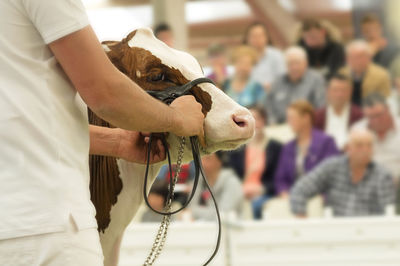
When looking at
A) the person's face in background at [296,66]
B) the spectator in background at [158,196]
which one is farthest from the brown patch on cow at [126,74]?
the person's face in background at [296,66]

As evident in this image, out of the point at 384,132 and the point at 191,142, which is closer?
the point at 191,142

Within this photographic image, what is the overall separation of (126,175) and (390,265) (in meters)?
2.99

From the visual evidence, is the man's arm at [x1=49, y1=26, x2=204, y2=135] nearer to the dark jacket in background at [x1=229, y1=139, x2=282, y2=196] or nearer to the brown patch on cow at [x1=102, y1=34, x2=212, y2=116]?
the brown patch on cow at [x1=102, y1=34, x2=212, y2=116]

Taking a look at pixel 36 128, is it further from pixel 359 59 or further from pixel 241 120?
pixel 359 59

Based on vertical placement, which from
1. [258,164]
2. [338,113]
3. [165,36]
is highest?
[165,36]

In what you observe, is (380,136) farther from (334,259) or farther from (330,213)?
(334,259)

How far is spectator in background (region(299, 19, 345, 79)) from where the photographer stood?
789 centimetres

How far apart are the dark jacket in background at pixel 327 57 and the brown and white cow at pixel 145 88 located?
5334 millimetres

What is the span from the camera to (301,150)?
6.75 metres

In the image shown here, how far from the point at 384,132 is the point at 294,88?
3.95 ft

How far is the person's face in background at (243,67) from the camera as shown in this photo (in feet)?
26.1

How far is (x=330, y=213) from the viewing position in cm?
569

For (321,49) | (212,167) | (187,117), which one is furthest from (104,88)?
(321,49)

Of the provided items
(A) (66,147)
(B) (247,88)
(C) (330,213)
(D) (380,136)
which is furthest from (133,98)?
(B) (247,88)
